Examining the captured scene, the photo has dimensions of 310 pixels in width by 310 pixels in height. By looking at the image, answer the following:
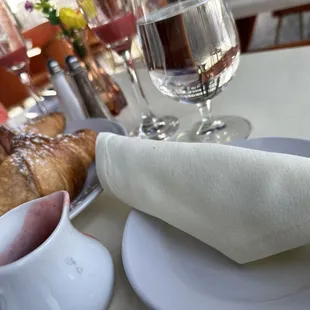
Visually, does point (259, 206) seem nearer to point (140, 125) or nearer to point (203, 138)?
point (203, 138)

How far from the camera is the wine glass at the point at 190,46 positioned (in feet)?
1.45

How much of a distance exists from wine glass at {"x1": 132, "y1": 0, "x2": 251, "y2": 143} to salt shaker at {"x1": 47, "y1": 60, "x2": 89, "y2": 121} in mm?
211

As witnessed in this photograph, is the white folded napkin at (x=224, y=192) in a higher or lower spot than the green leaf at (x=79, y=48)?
lower

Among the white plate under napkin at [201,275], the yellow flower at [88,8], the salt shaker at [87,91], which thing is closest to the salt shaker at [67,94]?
the salt shaker at [87,91]

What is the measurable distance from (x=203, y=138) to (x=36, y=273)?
1.01ft

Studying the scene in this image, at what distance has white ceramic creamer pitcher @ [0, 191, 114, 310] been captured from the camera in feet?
0.89

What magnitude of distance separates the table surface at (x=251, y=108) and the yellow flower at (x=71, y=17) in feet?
0.58

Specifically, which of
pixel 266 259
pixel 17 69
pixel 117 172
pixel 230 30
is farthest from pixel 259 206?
pixel 17 69

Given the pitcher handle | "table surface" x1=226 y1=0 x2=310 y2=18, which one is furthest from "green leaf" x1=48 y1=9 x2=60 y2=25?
"table surface" x1=226 y1=0 x2=310 y2=18

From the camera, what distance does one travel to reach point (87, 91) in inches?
25.9

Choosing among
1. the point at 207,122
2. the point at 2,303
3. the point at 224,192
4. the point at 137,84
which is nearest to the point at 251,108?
the point at 207,122

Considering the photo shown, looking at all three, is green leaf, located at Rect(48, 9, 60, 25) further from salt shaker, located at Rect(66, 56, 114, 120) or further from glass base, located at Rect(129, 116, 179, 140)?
glass base, located at Rect(129, 116, 179, 140)

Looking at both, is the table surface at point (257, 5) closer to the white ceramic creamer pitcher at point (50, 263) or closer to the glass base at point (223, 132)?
the glass base at point (223, 132)

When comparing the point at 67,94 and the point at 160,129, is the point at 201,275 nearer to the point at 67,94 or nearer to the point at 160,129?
the point at 160,129
